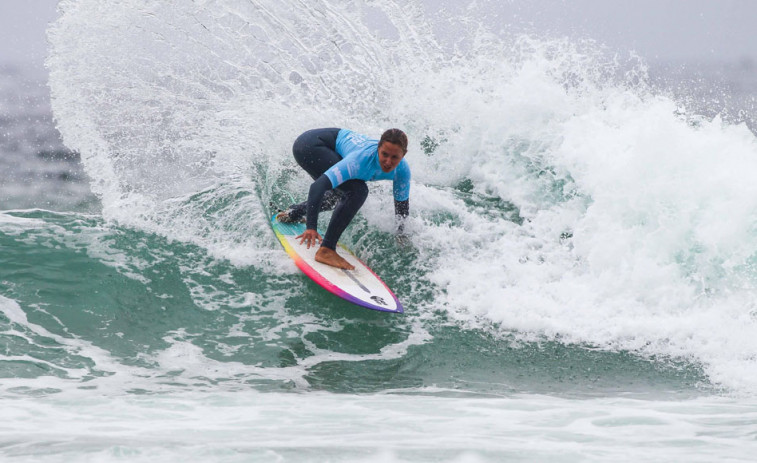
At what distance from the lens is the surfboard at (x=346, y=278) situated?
19.1 feet

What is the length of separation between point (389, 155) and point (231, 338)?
1.88 metres

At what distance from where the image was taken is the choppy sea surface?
3.89m

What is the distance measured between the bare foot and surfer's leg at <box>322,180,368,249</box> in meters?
0.14

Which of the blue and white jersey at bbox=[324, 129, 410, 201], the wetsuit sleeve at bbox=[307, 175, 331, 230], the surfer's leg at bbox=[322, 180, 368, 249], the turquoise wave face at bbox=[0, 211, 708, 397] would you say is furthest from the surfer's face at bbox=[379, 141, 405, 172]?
the turquoise wave face at bbox=[0, 211, 708, 397]

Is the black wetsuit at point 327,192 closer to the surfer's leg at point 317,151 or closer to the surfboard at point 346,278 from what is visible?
the surfer's leg at point 317,151

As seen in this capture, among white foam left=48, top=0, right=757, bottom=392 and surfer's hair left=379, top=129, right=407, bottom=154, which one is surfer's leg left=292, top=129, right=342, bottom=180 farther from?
surfer's hair left=379, top=129, right=407, bottom=154

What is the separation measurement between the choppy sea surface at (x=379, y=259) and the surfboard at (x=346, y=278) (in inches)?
6.2

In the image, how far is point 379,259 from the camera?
681cm

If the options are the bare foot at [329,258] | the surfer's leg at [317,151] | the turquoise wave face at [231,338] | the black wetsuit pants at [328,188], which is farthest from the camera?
the surfer's leg at [317,151]

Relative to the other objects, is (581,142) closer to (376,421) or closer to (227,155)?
(227,155)

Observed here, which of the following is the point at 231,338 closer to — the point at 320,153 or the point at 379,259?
the point at 379,259

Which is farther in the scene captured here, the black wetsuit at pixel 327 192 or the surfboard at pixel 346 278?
the black wetsuit at pixel 327 192

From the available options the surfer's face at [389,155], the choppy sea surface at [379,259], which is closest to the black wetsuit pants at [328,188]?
the surfer's face at [389,155]

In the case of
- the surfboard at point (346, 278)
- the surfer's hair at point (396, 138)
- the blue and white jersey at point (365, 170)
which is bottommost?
the surfboard at point (346, 278)
